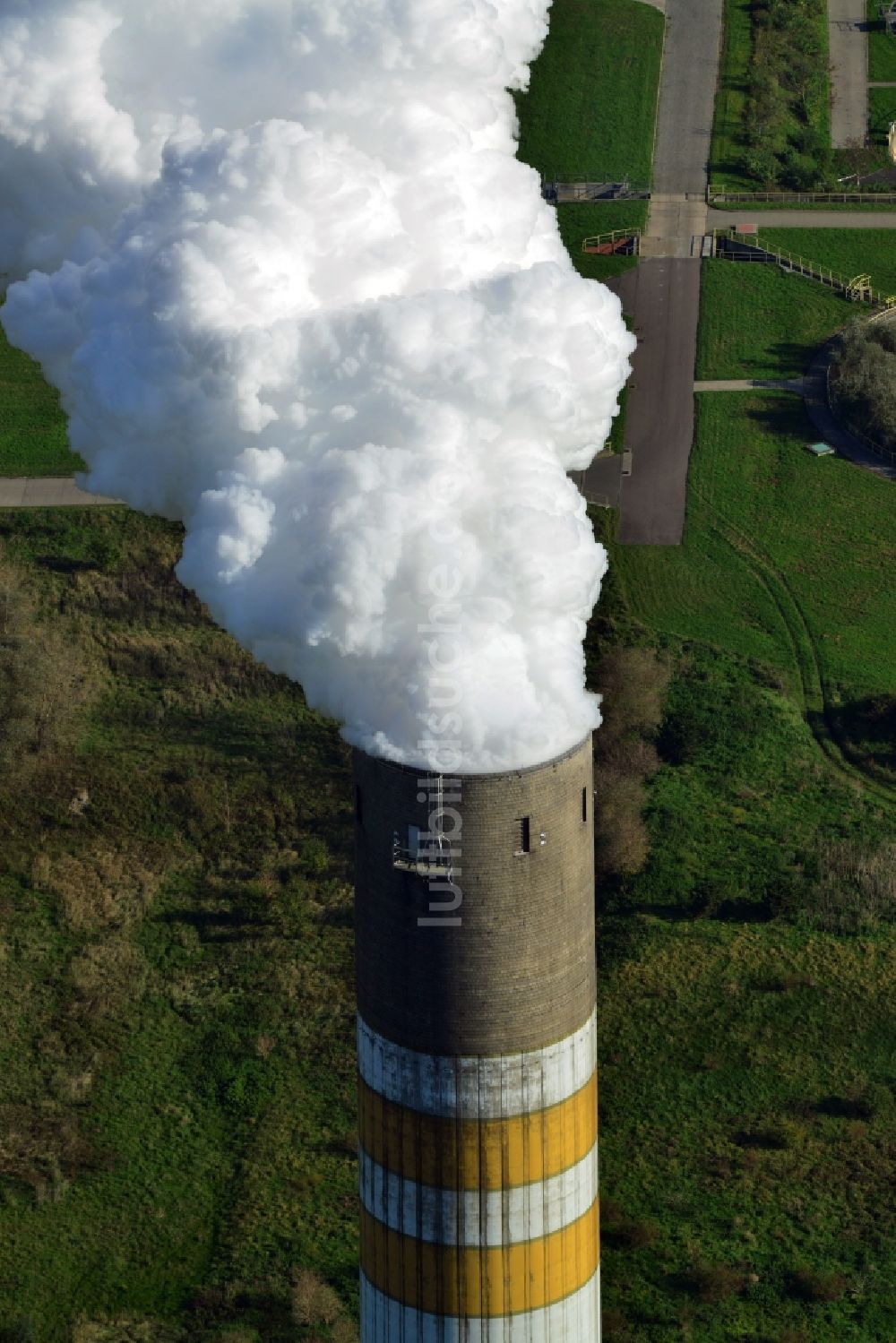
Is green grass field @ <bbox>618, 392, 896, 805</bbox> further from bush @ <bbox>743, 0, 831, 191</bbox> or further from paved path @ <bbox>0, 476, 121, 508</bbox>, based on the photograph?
paved path @ <bbox>0, 476, 121, 508</bbox>

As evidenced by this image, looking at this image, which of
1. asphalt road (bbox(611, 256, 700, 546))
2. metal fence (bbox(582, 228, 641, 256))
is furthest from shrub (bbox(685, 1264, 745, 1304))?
metal fence (bbox(582, 228, 641, 256))

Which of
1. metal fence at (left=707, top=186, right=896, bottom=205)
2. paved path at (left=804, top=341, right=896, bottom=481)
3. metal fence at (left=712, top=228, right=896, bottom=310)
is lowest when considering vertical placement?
paved path at (left=804, top=341, right=896, bottom=481)

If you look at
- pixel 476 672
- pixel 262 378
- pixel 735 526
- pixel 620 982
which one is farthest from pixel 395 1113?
pixel 735 526

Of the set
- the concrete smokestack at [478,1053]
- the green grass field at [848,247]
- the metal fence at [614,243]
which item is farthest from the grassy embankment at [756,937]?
the concrete smokestack at [478,1053]

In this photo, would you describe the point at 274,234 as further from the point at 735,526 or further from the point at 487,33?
the point at 735,526

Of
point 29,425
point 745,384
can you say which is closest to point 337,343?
point 745,384

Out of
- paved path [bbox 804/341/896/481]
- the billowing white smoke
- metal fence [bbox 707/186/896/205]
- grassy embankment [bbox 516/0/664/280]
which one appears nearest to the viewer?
the billowing white smoke
